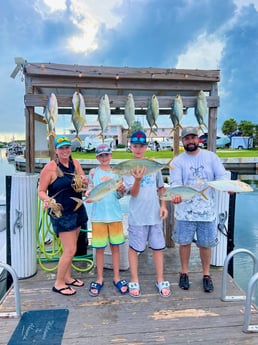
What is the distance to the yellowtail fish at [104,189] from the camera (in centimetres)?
207

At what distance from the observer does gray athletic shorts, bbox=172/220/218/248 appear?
2379 mm

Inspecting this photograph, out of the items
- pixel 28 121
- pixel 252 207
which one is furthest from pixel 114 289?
pixel 252 207

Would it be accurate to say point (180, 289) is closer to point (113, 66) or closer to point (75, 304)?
point (75, 304)

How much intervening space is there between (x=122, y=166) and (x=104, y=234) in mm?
763

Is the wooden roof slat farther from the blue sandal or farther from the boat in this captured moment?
the boat

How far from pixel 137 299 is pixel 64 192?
3.86ft

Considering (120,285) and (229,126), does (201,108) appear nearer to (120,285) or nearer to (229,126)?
(120,285)

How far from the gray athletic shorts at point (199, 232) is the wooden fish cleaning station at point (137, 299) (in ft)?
1.48

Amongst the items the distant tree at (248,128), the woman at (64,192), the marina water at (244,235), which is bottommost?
the marina water at (244,235)

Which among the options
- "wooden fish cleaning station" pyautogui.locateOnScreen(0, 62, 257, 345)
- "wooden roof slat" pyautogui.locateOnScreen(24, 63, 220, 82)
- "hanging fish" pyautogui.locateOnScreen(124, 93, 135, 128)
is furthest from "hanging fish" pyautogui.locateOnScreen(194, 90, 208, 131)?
"hanging fish" pyautogui.locateOnScreen(124, 93, 135, 128)

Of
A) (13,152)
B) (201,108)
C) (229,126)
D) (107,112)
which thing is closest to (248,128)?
(229,126)

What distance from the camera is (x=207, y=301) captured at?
2.26 meters

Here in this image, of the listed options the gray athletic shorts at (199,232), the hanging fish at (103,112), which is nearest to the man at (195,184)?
the gray athletic shorts at (199,232)

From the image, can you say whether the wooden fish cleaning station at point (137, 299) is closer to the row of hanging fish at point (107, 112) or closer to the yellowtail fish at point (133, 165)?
the row of hanging fish at point (107, 112)
